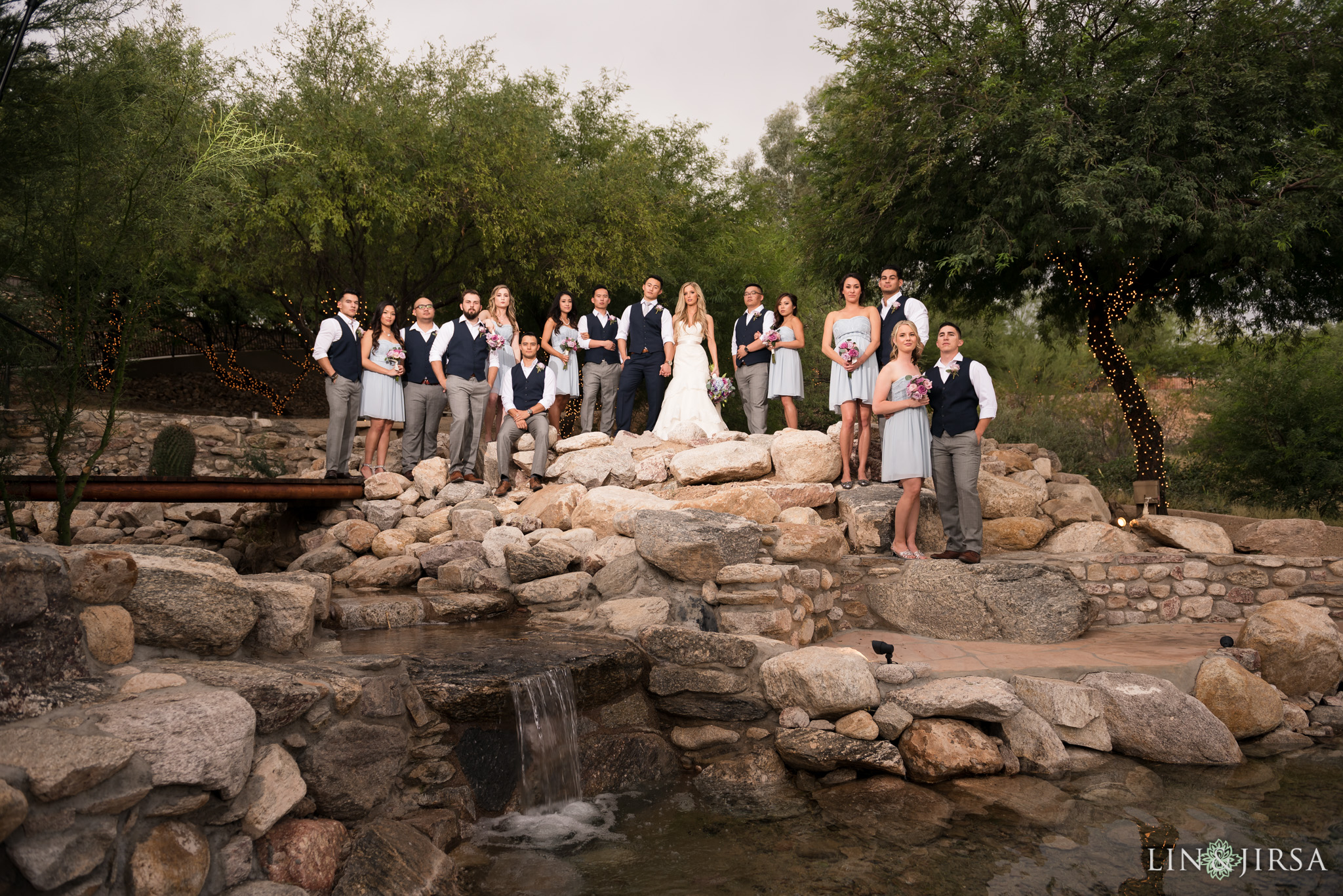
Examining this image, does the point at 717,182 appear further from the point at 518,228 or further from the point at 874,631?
the point at 874,631

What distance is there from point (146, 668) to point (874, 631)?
5.24m

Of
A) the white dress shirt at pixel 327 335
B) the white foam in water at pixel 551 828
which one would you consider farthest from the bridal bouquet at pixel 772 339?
the white foam in water at pixel 551 828

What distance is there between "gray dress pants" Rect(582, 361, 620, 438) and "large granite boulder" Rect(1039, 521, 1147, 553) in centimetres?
560

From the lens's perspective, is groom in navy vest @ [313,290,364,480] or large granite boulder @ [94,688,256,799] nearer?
large granite boulder @ [94,688,256,799]

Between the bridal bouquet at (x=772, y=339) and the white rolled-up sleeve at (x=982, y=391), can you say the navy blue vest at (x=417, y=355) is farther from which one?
the white rolled-up sleeve at (x=982, y=391)

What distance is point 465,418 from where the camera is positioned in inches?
365

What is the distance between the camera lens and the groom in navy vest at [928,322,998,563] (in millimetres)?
6867

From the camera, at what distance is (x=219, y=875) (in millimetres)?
3309

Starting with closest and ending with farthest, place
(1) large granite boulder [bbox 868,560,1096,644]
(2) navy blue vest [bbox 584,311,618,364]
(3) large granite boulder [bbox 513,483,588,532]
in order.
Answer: (1) large granite boulder [bbox 868,560,1096,644] → (3) large granite boulder [bbox 513,483,588,532] → (2) navy blue vest [bbox 584,311,618,364]

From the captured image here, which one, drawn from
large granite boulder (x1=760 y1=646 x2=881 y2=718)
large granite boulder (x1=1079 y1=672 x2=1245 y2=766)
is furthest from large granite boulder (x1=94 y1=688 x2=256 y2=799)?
large granite boulder (x1=1079 y1=672 x2=1245 y2=766)

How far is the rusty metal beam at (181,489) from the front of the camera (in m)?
6.29

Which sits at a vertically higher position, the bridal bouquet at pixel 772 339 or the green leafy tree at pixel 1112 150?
the green leafy tree at pixel 1112 150

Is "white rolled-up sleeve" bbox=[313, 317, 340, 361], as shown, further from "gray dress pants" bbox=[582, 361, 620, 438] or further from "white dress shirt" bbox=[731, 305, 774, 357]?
"white dress shirt" bbox=[731, 305, 774, 357]

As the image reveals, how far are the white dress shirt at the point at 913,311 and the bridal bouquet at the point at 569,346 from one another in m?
4.05
